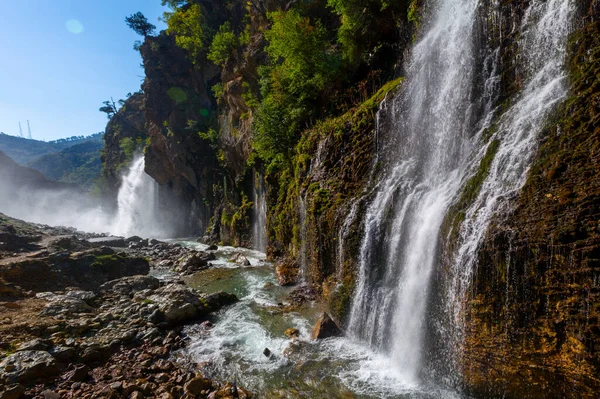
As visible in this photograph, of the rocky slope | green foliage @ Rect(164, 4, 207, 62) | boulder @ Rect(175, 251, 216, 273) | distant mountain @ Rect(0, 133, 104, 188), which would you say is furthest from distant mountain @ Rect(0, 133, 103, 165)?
the rocky slope

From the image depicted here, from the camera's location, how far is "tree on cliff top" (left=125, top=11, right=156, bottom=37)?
5028 centimetres

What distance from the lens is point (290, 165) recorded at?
17984 millimetres

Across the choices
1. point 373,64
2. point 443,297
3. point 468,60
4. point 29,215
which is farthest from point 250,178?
point 29,215

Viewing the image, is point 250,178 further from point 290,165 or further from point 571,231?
point 571,231

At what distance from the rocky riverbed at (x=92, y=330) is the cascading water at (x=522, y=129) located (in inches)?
217

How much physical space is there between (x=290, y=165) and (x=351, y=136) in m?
6.42

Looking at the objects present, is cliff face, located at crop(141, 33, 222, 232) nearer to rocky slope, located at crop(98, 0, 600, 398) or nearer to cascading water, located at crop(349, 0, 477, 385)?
rocky slope, located at crop(98, 0, 600, 398)

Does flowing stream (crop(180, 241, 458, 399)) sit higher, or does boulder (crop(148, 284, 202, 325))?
boulder (crop(148, 284, 202, 325))

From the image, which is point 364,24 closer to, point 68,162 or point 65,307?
point 65,307

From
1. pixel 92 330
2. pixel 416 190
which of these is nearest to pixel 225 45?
pixel 416 190

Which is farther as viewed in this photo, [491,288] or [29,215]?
[29,215]

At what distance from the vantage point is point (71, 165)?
129 meters

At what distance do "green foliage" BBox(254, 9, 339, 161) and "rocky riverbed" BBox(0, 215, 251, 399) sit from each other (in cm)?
1010

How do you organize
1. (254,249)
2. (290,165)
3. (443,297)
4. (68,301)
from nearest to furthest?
(443,297) → (68,301) → (290,165) → (254,249)
